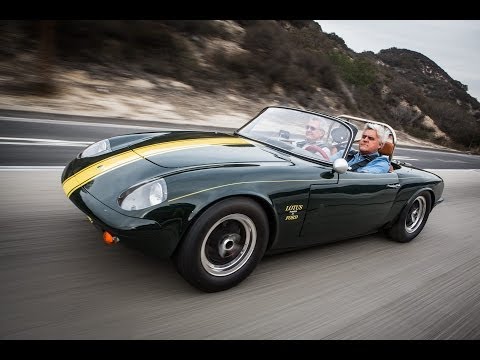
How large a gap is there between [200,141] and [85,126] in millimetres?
5614

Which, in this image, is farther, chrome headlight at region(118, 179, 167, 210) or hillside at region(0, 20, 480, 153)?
hillside at region(0, 20, 480, 153)

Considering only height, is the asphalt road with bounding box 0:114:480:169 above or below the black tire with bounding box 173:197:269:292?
below

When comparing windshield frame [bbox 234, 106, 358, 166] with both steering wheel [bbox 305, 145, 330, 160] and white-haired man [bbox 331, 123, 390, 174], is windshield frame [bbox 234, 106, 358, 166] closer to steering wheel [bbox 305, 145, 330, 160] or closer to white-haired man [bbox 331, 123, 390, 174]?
steering wheel [bbox 305, 145, 330, 160]

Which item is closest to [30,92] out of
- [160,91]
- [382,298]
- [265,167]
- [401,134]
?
[160,91]

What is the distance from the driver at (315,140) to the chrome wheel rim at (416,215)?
150cm

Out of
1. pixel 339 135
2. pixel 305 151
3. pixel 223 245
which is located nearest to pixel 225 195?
pixel 223 245

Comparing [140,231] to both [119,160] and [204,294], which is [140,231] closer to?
[204,294]

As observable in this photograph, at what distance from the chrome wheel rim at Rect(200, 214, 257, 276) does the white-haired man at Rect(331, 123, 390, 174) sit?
164 centimetres

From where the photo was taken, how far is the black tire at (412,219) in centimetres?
421

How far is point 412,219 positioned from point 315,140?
5.59ft

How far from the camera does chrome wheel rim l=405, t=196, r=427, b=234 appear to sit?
Answer: 14.6 ft

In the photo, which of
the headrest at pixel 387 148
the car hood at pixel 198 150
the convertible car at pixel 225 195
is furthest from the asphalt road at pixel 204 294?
the headrest at pixel 387 148

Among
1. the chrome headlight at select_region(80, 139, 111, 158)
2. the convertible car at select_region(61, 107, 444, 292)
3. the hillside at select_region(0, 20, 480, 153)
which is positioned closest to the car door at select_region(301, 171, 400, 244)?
the convertible car at select_region(61, 107, 444, 292)

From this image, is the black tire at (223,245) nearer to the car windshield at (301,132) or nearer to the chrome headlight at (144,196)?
the chrome headlight at (144,196)
